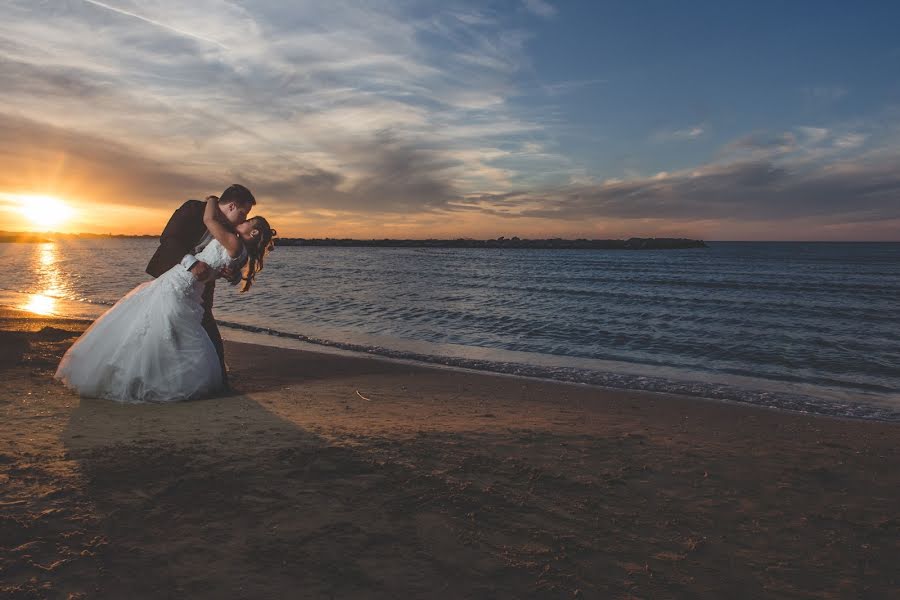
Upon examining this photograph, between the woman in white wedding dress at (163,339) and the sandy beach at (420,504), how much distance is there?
0.33 meters

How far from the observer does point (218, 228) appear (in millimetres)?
6312

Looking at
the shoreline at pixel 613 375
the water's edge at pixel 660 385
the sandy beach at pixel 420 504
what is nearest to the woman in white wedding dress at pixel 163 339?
the sandy beach at pixel 420 504

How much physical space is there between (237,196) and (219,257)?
0.78 m

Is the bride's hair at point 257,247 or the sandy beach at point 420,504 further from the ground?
the bride's hair at point 257,247

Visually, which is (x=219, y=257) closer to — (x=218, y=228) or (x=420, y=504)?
(x=218, y=228)

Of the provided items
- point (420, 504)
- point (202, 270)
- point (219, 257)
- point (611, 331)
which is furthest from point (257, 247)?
point (611, 331)

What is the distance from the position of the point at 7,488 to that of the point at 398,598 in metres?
3.06

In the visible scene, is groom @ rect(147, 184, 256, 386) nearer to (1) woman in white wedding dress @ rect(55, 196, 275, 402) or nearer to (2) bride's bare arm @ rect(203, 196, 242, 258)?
(1) woman in white wedding dress @ rect(55, 196, 275, 402)

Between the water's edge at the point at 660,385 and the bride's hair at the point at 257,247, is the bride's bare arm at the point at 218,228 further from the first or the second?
the water's edge at the point at 660,385

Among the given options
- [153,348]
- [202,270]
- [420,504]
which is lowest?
[420,504]

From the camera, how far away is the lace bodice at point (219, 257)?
6.59m

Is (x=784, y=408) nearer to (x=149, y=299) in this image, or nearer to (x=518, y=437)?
(x=518, y=437)

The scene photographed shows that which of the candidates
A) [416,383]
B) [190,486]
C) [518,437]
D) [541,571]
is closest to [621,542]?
[541,571]

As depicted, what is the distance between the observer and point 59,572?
2.88m
